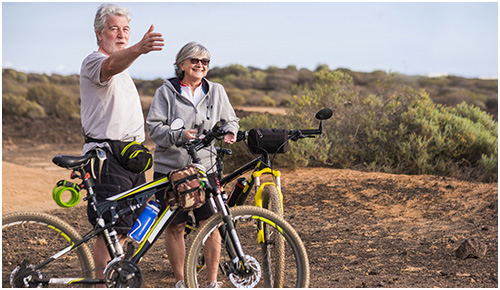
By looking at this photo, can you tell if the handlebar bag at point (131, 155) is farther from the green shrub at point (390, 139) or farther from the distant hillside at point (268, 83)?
the distant hillside at point (268, 83)

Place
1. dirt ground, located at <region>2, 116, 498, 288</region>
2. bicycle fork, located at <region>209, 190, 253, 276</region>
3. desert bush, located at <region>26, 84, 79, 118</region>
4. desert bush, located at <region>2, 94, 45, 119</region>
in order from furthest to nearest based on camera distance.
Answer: desert bush, located at <region>26, 84, 79, 118</region>
desert bush, located at <region>2, 94, 45, 119</region>
dirt ground, located at <region>2, 116, 498, 288</region>
bicycle fork, located at <region>209, 190, 253, 276</region>

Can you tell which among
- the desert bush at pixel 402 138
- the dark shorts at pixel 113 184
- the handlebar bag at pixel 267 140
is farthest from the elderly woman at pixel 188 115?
the desert bush at pixel 402 138

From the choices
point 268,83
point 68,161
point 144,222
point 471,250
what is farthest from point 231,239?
point 268,83

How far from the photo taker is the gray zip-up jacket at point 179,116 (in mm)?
3947

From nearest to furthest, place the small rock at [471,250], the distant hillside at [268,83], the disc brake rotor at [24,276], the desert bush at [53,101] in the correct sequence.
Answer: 1. the disc brake rotor at [24,276]
2. the small rock at [471,250]
3. the desert bush at [53,101]
4. the distant hillside at [268,83]

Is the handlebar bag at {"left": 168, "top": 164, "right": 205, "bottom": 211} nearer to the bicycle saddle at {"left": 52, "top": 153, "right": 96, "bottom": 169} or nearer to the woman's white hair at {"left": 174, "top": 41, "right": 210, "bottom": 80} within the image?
the bicycle saddle at {"left": 52, "top": 153, "right": 96, "bottom": 169}

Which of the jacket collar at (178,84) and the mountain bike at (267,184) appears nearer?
the mountain bike at (267,184)

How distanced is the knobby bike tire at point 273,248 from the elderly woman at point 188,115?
1.08 feet

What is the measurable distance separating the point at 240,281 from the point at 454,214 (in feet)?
14.7

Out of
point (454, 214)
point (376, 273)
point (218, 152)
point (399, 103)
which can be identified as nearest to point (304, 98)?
point (399, 103)

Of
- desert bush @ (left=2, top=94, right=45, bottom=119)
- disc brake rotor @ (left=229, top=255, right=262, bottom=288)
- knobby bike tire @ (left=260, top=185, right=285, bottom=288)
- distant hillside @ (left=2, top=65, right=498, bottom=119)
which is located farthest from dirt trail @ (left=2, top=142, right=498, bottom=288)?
distant hillside @ (left=2, top=65, right=498, bottom=119)

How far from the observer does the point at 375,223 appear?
23.2 ft

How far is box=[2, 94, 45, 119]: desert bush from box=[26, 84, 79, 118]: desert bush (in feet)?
1.87

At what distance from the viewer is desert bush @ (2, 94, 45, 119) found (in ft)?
71.1
